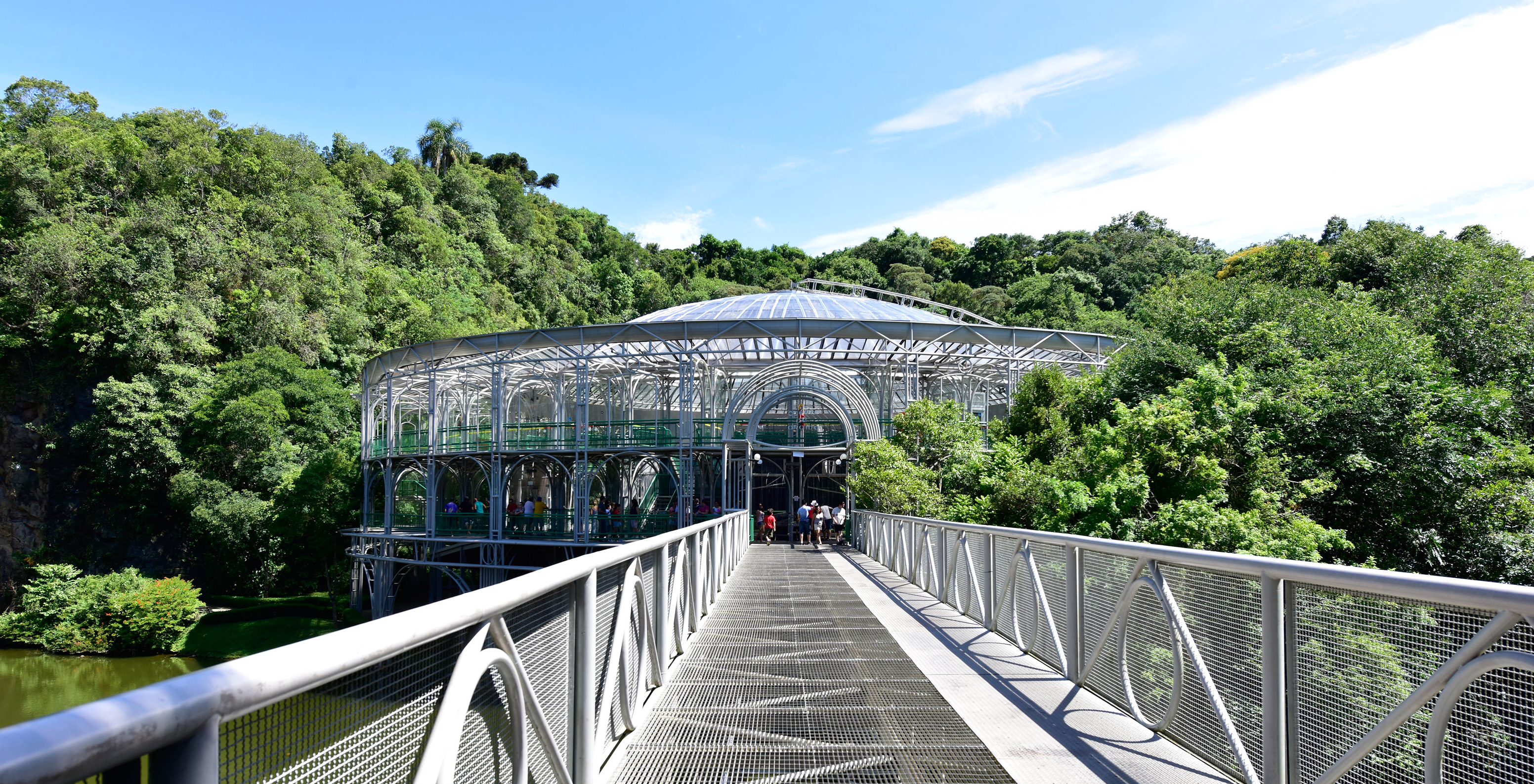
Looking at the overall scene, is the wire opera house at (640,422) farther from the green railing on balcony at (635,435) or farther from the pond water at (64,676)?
the pond water at (64,676)

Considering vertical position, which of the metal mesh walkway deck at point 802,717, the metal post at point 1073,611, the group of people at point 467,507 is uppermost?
the metal post at point 1073,611

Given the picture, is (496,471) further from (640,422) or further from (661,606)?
(661,606)

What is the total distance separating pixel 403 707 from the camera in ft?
7.23

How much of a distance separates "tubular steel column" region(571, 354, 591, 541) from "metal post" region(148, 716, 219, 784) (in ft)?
86.3

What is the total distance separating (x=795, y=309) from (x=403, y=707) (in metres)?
34.7

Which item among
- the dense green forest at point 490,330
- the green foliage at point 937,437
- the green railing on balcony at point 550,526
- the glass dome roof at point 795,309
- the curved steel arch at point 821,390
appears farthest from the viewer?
the glass dome roof at point 795,309

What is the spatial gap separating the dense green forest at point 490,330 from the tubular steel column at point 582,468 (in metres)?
10.2

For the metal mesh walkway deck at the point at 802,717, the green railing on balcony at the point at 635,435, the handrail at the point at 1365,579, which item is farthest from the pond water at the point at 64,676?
the handrail at the point at 1365,579

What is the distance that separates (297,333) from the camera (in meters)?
41.0

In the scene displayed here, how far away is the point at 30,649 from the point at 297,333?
16447 millimetres

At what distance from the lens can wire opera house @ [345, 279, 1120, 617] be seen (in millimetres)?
27331

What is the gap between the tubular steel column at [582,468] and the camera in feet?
90.5

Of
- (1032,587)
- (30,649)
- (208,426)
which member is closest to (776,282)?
(208,426)

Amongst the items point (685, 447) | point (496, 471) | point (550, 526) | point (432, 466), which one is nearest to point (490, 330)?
point (432, 466)
